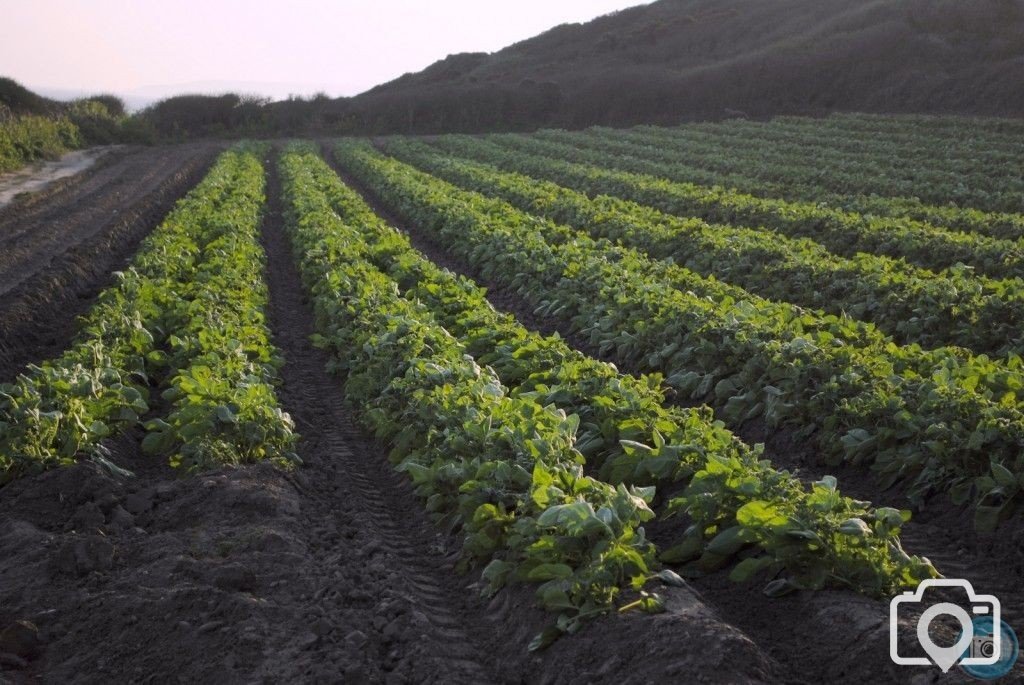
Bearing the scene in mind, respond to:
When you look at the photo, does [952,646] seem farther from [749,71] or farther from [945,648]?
[749,71]

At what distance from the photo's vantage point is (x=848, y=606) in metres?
4.48

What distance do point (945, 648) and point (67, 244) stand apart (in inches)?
668

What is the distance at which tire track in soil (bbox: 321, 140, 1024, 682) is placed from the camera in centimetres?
412

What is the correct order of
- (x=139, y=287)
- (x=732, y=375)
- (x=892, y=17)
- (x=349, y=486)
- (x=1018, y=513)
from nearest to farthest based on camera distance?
(x=1018, y=513), (x=349, y=486), (x=732, y=375), (x=139, y=287), (x=892, y=17)

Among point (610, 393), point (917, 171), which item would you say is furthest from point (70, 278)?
point (917, 171)

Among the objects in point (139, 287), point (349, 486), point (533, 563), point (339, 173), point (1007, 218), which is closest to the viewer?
point (533, 563)

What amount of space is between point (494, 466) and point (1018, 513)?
312 centimetres

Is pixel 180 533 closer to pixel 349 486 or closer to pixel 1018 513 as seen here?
pixel 349 486

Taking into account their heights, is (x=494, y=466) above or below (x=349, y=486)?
above

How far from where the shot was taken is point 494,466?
5.75 m

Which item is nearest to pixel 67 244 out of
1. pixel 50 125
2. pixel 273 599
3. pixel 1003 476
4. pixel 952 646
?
pixel 273 599

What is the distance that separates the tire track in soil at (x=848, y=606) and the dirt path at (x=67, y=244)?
821cm

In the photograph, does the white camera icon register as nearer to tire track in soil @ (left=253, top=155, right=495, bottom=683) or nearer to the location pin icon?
the location pin icon

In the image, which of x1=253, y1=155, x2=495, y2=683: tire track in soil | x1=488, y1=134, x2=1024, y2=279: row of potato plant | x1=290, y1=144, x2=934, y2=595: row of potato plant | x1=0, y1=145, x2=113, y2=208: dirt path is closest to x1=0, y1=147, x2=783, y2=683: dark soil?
x1=253, y1=155, x2=495, y2=683: tire track in soil
